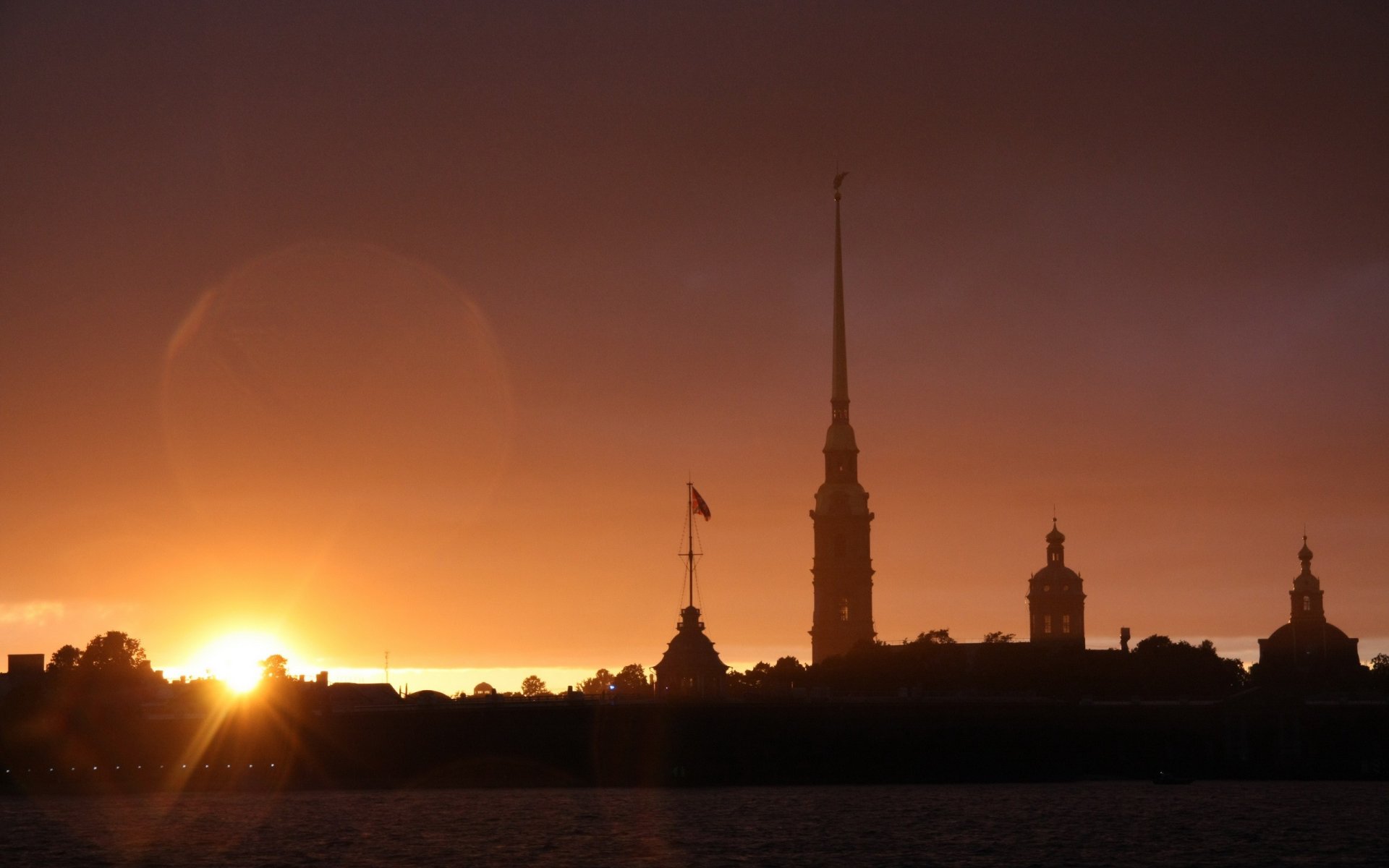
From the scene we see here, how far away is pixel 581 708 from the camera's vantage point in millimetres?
192250

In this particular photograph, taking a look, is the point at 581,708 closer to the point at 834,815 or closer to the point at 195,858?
the point at 834,815

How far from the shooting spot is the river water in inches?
4811

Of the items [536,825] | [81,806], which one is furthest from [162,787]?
[536,825]

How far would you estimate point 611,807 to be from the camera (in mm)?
163000

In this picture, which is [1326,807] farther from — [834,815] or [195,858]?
[195,858]

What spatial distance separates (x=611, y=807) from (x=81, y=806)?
42340 mm

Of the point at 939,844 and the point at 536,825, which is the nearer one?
the point at 939,844

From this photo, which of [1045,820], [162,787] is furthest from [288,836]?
[162,787]

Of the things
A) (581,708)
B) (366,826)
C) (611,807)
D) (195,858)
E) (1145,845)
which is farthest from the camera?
(581,708)

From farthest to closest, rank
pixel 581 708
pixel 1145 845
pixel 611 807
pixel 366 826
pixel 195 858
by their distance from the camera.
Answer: pixel 581 708 → pixel 611 807 → pixel 366 826 → pixel 1145 845 → pixel 195 858

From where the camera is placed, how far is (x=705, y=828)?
14038 centimetres

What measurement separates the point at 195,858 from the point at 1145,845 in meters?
55.2

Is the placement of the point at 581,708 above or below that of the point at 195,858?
above

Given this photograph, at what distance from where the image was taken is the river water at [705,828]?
122188mm
